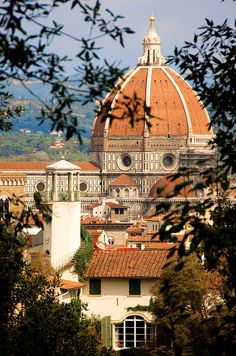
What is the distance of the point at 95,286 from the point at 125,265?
4.58ft

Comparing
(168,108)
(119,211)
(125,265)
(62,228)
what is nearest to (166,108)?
(168,108)

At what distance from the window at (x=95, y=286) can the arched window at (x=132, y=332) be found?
122cm

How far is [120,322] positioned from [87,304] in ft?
15.0

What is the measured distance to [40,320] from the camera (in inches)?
1000

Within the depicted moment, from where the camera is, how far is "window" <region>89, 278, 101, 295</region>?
51.0 m

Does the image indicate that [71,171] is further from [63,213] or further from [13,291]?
[13,291]

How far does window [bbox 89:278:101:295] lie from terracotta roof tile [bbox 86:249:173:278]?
289 mm

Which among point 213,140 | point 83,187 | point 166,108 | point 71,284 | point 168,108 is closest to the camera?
point 213,140

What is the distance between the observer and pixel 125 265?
52.1 metres

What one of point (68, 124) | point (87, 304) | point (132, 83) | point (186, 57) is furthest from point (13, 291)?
point (132, 83)

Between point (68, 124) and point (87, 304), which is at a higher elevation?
point (87, 304)

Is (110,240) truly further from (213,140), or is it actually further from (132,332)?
(213,140)

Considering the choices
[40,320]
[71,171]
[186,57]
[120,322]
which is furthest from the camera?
[71,171]

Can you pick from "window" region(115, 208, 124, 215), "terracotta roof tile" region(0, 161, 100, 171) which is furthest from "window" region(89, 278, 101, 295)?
"terracotta roof tile" region(0, 161, 100, 171)
